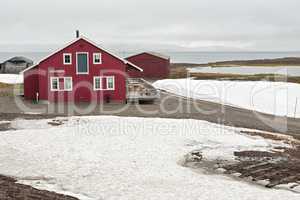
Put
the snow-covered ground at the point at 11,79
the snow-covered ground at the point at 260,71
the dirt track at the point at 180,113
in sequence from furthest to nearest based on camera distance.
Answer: the snow-covered ground at the point at 260,71 → the snow-covered ground at the point at 11,79 → the dirt track at the point at 180,113

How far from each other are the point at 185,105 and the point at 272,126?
39.7 ft

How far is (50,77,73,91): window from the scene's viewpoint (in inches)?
1763

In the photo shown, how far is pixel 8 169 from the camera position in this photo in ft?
57.7

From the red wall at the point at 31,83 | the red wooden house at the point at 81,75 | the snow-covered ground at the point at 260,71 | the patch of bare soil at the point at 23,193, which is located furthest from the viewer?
the snow-covered ground at the point at 260,71

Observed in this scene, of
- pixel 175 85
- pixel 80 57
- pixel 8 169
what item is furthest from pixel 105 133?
pixel 175 85

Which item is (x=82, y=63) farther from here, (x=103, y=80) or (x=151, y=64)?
(x=151, y=64)

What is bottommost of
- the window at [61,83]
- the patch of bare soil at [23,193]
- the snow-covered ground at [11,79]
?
the patch of bare soil at [23,193]

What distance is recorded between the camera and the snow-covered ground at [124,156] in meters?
15.5

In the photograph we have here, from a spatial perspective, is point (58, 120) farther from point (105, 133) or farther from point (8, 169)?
point (8, 169)

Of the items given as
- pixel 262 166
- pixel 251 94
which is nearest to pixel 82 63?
pixel 251 94

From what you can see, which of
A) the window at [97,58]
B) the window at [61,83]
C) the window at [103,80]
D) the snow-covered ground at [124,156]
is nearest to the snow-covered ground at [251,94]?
the window at [103,80]

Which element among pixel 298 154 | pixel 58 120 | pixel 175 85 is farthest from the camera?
pixel 175 85

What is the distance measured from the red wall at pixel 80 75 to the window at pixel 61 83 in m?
0.31

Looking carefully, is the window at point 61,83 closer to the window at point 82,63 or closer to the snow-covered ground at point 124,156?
the window at point 82,63
